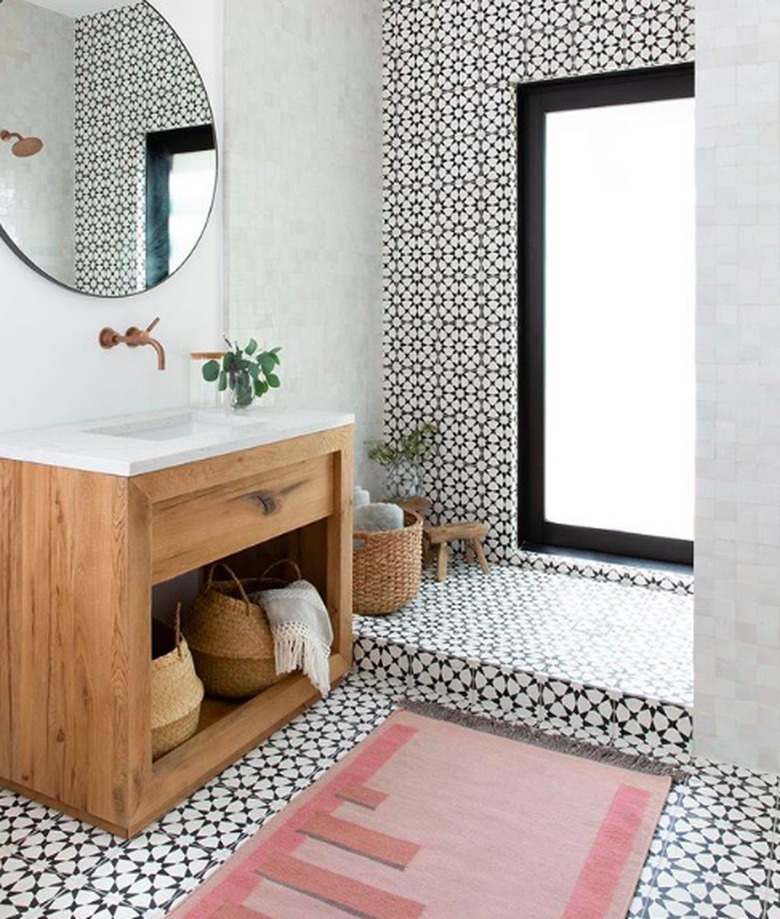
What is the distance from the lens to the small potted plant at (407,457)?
360 cm

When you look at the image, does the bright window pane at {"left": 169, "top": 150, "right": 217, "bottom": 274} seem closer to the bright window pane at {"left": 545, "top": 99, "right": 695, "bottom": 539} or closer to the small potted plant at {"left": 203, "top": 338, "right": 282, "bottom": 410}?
the small potted plant at {"left": 203, "top": 338, "right": 282, "bottom": 410}

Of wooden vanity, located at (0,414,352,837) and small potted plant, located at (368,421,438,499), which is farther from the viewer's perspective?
small potted plant, located at (368,421,438,499)

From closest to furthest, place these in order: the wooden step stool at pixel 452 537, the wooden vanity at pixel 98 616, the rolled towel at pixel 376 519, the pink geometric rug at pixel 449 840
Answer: the pink geometric rug at pixel 449 840
the wooden vanity at pixel 98 616
the rolled towel at pixel 376 519
the wooden step stool at pixel 452 537

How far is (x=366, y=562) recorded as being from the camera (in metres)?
2.95

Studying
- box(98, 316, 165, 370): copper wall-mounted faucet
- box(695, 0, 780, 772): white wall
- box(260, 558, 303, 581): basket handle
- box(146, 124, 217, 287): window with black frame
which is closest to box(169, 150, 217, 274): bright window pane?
box(146, 124, 217, 287): window with black frame

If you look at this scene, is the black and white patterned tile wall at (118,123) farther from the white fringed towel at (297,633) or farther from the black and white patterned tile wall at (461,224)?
the black and white patterned tile wall at (461,224)

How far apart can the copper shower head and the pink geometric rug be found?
1.71 m

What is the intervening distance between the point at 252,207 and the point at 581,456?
1623mm

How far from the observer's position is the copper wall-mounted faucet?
2.42 meters

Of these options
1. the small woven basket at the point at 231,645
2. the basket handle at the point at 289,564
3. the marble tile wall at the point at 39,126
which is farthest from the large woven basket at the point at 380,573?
the marble tile wall at the point at 39,126

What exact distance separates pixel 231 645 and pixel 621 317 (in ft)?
6.57

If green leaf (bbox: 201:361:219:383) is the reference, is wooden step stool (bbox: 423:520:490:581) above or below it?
below

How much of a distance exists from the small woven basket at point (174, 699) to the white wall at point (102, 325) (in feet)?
2.35

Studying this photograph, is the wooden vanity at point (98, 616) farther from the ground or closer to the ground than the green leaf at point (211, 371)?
closer to the ground
